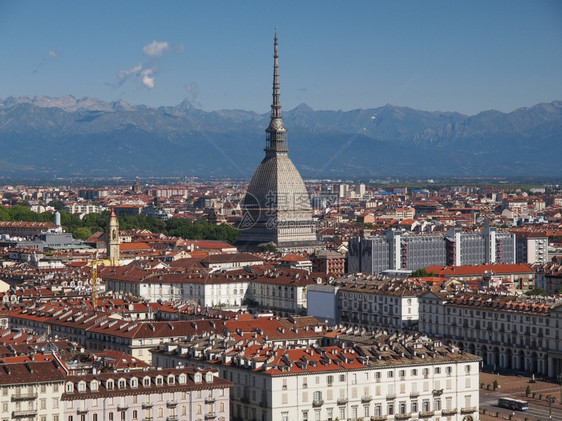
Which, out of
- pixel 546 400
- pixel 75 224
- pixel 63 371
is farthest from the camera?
pixel 75 224

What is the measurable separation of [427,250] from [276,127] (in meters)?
35.1

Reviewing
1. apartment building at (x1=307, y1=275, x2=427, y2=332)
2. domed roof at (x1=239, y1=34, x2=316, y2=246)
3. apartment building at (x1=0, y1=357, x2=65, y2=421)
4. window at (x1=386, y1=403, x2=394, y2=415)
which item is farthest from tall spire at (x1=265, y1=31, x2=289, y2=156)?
apartment building at (x1=0, y1=357, x2=65, y2=421)

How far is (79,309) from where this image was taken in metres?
60.4

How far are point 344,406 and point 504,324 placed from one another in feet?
61.9

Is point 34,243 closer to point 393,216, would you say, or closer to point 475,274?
point 475,274

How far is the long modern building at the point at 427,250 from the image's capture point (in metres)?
99.2

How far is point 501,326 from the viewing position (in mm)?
60312

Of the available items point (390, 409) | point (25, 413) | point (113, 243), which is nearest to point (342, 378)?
Result: point (390, 409)

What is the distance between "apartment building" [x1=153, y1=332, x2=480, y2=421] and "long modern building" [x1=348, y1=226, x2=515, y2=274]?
2027 inches

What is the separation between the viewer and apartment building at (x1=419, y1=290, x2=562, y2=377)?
57969mm

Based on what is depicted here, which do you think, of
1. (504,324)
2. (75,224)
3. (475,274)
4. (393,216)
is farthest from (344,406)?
(393,216)

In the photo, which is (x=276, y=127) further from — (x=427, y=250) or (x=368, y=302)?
(x=368, y=302)

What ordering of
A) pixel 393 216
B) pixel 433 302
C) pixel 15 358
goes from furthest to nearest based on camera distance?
pixel 393 216 < pixel 433 302 < pixel 15 358

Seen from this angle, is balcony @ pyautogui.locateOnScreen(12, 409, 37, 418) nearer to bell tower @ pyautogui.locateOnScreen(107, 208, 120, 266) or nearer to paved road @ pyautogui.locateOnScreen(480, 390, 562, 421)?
paved road @ pyautogui.locateOnScreen(480, 390, 562, 421)
